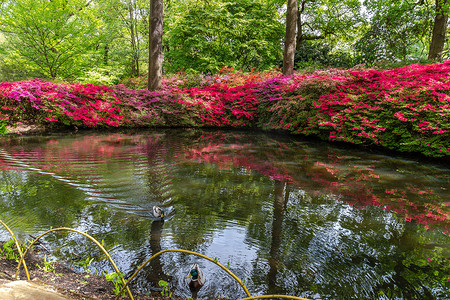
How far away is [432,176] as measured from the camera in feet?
16.2

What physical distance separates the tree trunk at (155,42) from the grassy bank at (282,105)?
576 millimetres

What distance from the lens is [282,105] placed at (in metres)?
9.70

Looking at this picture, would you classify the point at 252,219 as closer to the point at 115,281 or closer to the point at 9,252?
the point at 115,281

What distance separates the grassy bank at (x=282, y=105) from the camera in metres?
6.02

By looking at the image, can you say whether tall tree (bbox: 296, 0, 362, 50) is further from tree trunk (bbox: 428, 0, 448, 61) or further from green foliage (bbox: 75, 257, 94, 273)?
green foliage (bbox: 75, 257, 94, 273)

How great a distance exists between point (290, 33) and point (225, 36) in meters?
7.26

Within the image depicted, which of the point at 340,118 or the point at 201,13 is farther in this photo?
the point at 201,13

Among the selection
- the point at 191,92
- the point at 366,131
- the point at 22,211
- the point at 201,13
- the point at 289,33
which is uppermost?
the point at 201,13

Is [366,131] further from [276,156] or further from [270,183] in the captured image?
[270,183]

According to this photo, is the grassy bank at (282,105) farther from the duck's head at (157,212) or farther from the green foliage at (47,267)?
the green foliage at (47,267)

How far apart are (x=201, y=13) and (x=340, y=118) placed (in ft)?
40.9

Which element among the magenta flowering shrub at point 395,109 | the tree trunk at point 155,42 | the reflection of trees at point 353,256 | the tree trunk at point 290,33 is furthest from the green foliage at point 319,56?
the reflection of trees at point 353,256

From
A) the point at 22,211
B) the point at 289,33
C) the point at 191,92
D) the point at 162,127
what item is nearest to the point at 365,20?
the point at 289,33

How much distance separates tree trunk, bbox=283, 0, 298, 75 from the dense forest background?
3.61 m
